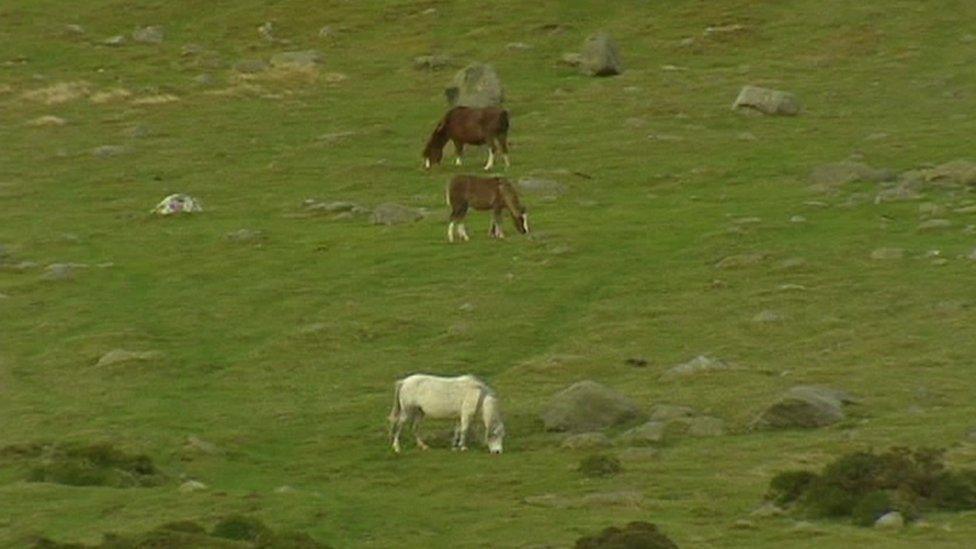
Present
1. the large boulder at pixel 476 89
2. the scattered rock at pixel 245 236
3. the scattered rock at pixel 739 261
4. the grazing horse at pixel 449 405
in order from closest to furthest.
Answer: the grazing horse at pixel 449 405, the scattered rock at pixel 739 261, the scattered rock at pixel 245 236, the large boulder at pixel 476 89

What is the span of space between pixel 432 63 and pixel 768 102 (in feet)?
53.8

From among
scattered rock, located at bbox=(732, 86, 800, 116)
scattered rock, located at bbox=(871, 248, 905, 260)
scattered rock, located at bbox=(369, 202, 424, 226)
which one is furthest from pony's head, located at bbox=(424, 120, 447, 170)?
scattered rock, located at bbox=(871, 248, 905, 260)

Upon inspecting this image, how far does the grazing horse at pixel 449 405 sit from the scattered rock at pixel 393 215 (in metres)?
22.5

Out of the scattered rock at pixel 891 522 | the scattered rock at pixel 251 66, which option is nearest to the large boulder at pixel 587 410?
the scattered rock at pixel 891 522

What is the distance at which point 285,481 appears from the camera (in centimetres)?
3114

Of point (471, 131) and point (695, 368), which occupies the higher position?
point (471, 131)

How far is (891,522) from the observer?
26.6m

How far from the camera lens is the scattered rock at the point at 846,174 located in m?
57.4

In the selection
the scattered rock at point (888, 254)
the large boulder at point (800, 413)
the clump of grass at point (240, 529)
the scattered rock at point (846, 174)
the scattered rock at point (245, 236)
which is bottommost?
the scattered rock at point (846, 174)

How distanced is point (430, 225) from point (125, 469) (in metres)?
24.3

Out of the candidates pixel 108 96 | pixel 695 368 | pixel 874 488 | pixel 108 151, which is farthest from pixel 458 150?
pixel 874 488

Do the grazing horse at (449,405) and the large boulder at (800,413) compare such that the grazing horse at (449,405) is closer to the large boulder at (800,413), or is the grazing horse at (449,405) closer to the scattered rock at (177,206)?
the large boulder at (800,413)

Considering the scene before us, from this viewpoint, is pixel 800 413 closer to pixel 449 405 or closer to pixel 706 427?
pixel 706 427

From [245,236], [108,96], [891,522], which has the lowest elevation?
[245,236]
